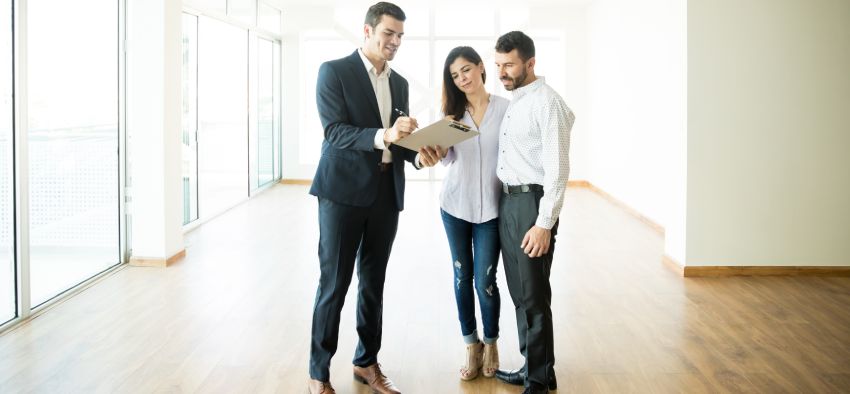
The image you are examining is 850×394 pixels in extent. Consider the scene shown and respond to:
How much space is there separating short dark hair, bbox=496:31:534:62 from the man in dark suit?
0.39 m

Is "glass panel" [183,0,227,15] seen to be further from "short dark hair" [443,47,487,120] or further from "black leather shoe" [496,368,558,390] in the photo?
"black leather shoe" [496,368,558,390]

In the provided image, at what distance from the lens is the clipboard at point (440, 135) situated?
8.77 feet

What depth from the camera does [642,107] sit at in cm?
806

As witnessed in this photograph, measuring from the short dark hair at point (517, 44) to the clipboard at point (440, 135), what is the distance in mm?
357

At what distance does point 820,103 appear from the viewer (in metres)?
5.25

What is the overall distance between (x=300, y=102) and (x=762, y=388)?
9249mm

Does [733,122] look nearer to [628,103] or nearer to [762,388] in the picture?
[762,388]

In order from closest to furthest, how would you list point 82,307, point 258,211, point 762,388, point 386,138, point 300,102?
point 386,138 → point 762,388 → point 82,307 → point 258,211 → point 300,102

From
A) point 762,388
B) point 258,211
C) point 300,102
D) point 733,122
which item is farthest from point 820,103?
point 300,102

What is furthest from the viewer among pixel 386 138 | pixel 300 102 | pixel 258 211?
pixel 300 102

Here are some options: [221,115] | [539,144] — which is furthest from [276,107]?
[539,144]

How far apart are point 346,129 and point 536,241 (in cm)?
83

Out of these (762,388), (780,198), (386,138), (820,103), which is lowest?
(762,388)

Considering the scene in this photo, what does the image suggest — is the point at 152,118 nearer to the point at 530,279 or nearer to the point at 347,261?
the point at 347,261
